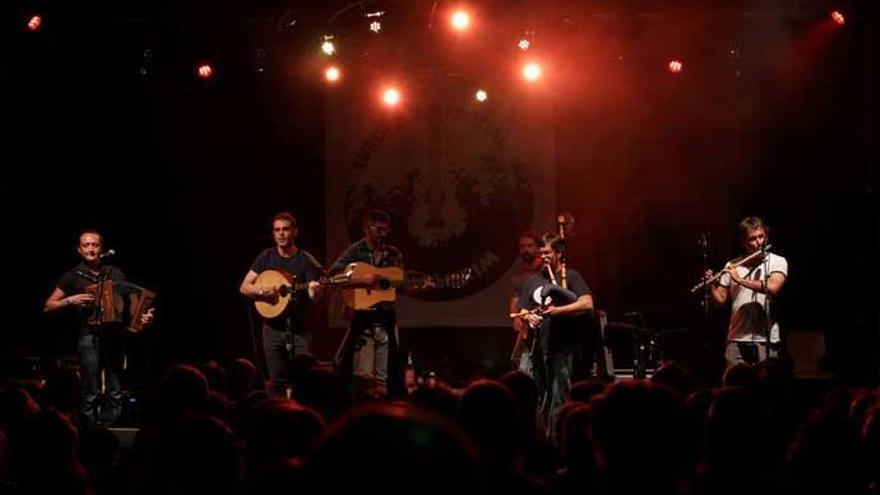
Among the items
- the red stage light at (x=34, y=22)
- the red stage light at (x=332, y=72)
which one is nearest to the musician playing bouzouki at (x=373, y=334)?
the red stage light at (x=332, y=72)

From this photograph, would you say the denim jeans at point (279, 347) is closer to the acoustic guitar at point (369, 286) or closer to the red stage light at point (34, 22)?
the acoustic guitar at point (369, 286)

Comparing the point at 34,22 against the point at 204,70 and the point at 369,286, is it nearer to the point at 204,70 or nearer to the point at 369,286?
the point at 204,70

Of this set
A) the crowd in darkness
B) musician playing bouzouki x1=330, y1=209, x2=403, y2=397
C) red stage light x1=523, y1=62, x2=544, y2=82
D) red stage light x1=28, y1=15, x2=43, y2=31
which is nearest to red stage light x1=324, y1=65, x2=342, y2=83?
red stage light x1=523, y1=62, x2=544, y2=82

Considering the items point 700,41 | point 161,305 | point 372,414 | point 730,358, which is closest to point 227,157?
point 161,305

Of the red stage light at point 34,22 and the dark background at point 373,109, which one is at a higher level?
the red stage light at point 34,22

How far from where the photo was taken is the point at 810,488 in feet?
13.5

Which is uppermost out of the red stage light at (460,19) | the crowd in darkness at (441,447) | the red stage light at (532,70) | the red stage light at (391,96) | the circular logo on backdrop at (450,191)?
the red stage light at (460,19)

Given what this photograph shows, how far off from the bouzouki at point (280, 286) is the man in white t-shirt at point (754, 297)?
4.01 metres

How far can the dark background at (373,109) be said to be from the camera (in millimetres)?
14992

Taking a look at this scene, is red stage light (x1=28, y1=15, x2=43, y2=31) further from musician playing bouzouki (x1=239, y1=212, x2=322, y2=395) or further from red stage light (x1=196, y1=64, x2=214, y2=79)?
musician playing bouzouki (x1=239, y1=212, x2=322, y2=395)

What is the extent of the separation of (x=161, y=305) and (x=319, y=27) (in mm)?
4579

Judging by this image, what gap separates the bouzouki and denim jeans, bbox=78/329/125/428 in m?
1.73

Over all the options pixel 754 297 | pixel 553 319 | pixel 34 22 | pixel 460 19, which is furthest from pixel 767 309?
pixel 34 22

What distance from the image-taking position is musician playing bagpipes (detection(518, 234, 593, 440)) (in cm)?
1084
